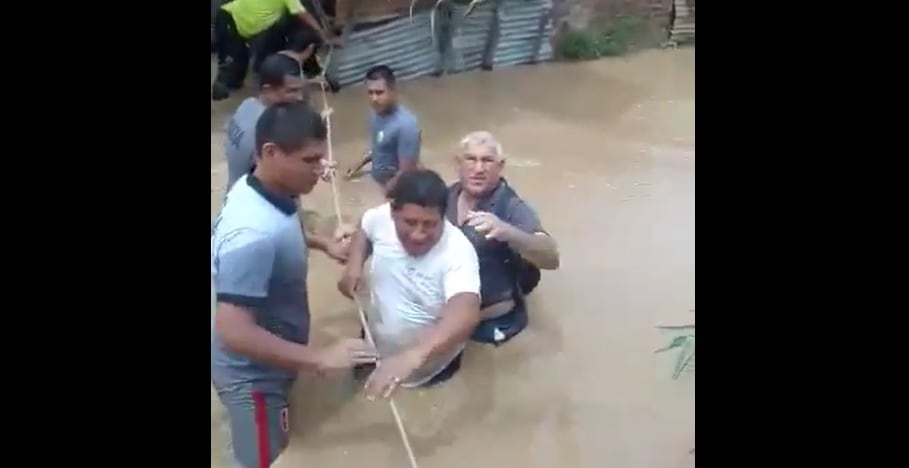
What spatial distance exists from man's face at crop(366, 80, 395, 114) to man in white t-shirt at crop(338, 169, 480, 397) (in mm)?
67

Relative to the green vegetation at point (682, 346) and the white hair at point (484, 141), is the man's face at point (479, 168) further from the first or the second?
the green vegetation at point (682, 346)

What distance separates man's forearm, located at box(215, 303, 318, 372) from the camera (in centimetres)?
93

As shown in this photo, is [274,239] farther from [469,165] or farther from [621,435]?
[621,435]

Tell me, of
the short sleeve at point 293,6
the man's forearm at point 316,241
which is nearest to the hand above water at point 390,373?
the man's forearm at point 316,241

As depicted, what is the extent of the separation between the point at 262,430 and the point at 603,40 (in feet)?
1.55

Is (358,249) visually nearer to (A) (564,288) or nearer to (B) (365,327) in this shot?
(B) (365,327)

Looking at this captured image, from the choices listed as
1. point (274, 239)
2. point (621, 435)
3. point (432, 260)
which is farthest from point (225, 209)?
point (621, 435)

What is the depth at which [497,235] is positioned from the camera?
0.97m

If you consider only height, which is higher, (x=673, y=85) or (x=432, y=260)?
(x=673, y=85)

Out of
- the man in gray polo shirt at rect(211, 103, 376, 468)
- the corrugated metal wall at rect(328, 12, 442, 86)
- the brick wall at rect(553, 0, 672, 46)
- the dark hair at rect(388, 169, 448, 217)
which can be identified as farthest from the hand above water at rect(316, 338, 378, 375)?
the brick wall at rect(553, 0, 672, 46)

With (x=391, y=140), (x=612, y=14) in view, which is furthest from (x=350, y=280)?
(x=612, y=14)
